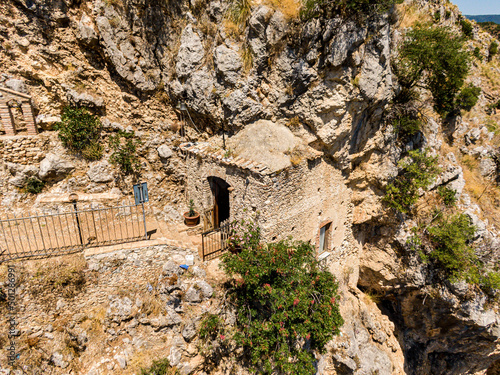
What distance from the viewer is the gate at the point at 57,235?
829 centimetres

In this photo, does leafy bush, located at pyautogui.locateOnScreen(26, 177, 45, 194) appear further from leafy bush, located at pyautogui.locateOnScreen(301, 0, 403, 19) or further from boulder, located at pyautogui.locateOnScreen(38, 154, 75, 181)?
leafy bush, located at pyautogui.locateOnScreen(301, 0, 403, 19)

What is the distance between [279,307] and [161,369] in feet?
13.3

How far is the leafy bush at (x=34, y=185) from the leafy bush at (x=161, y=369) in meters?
8.00

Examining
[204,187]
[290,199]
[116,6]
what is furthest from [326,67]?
[116,6]

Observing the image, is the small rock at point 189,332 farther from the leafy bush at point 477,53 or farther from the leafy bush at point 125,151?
the leafy bush at point 477,53

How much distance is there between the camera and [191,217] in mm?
11469

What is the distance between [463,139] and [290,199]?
41.7 feet

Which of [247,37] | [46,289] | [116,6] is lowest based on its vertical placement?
[46,289]

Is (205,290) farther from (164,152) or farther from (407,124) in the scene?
(407,124)

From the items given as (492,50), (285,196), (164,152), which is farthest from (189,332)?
(492,50)

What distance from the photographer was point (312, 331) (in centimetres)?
845

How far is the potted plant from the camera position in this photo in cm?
1149

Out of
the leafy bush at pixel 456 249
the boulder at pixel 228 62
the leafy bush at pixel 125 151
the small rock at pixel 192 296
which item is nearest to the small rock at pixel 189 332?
the small rock at pixel 192 296

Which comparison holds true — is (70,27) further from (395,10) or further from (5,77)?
(395,10)
